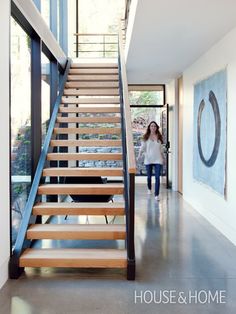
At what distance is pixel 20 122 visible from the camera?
13.6 feet

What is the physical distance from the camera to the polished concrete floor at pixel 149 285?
110 inches

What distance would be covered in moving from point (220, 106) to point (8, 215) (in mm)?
3076

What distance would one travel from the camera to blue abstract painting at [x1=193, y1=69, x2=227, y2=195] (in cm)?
486

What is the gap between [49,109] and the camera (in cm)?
604

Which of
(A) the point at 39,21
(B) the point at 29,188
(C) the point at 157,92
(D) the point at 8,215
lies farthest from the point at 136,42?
(C) the point at 157,92

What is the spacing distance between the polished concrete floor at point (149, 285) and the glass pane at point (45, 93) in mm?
2276

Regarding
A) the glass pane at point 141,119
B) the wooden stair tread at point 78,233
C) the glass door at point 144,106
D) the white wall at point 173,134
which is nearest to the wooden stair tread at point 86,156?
the wooden stair tread at point 78,233

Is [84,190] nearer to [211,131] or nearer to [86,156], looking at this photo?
[86,156]

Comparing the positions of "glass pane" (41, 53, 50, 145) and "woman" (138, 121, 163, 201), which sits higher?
"glass pane" (41, 53, 50, 145)

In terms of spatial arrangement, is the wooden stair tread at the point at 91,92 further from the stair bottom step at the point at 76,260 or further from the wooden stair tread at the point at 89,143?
the stair bottom step at the point at 76,260

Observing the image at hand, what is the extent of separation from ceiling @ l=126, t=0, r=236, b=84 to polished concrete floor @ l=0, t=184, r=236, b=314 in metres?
2.59

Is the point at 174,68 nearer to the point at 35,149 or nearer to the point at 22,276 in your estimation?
the point at 35,149

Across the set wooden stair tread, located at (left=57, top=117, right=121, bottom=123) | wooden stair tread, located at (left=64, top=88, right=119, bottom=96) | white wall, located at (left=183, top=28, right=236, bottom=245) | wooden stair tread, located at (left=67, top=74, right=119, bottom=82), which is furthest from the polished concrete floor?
wooden stair tread, located at (left=67, top=74, right=119, bottom=82)

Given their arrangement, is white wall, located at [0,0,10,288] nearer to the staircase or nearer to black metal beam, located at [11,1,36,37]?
the staircase
